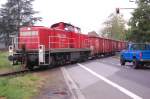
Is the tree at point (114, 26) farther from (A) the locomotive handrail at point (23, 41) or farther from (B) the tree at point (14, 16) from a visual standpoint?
(A) the locomotive handrail at point (23, 41)

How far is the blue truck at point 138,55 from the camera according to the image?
29.3 meters

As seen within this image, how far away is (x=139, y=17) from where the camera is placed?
5794 cm

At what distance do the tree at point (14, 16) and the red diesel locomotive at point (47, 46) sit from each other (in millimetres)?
58457

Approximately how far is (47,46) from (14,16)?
70330 mm

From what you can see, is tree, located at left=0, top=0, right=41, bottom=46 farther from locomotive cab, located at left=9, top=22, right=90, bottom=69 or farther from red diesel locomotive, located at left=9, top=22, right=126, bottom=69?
locomotive cab, located at left=9, top=22, right=90, bottom=69

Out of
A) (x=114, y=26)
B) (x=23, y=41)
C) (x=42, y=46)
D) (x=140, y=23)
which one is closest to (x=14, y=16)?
(x=114, y=26)

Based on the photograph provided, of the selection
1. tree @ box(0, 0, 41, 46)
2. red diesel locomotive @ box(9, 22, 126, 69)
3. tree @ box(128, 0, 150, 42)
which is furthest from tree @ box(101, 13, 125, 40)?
red diesel locomotive @ box(9, 22, 126, 69)

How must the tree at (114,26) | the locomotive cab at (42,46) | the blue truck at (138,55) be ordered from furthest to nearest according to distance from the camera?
the tree at (114,26), the blue truck at (138,55), the locomotive cab at (42,46)

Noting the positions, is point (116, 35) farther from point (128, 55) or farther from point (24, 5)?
point (128, 55)

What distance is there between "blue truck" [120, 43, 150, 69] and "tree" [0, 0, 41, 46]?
6508cm

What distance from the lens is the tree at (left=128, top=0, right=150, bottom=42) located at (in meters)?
56.3

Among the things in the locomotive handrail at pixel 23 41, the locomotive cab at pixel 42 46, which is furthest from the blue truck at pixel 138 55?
the locomotive handrail at pixel 23 41

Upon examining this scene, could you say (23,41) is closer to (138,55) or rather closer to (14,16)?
(138,55)

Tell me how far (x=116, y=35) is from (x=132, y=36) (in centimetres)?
7058
